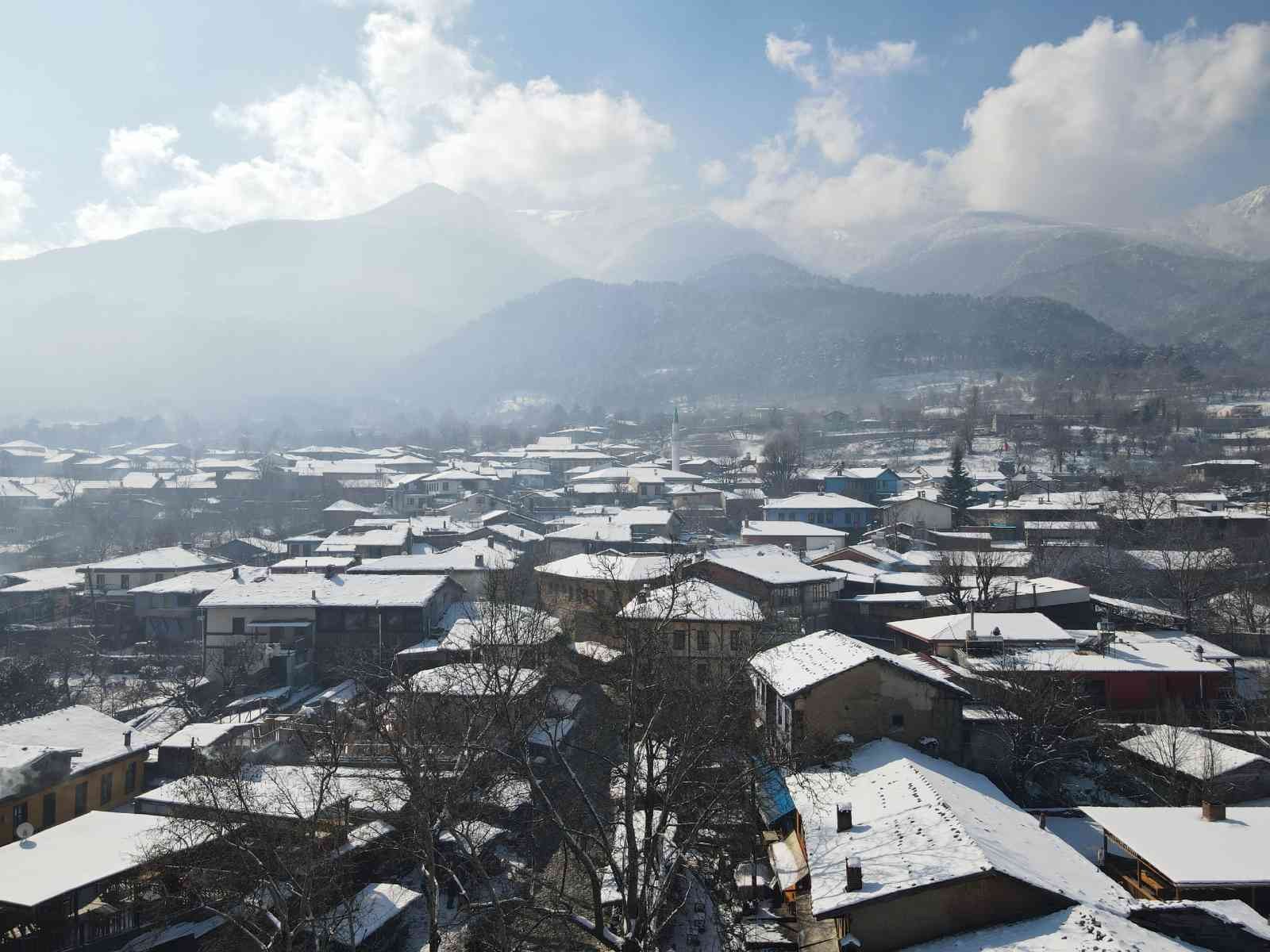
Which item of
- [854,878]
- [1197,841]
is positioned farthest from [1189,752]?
[854,878]

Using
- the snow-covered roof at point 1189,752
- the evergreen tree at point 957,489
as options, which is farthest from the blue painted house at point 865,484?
the snow-covered roof at point 1189,752

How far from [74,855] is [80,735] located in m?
6.20

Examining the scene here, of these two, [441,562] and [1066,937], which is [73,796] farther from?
[1066,937]

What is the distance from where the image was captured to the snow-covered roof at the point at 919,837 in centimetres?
1094

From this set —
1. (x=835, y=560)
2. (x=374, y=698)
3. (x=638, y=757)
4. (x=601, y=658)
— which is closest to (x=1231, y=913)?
(x=638, y=757)

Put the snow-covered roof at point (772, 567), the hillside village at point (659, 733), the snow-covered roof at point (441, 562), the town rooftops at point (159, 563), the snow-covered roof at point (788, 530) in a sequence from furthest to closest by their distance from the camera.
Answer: the snow-covered roof at point (788, 530) → the town rooftops at point (159, 563) → the snow-covered roof at point (441, 562) → the snow-covered roof at point (772, 567) → the hillside village at point (659, 733)

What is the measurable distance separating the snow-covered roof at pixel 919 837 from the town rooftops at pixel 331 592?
17155mm

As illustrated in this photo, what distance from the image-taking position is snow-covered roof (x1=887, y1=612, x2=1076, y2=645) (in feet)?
78.9

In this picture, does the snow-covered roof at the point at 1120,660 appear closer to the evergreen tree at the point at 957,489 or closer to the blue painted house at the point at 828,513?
the blue painted house at the point at 828,513

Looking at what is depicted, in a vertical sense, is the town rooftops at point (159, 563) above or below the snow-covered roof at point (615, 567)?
below

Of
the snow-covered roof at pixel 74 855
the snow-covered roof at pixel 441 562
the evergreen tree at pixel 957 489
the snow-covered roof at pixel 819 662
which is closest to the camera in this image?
the snow-covered roof at pixel 74 855

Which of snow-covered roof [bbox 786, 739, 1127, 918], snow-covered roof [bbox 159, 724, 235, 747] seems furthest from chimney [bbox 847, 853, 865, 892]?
snow-covered roof [bbox 159, 724, 235, 747]

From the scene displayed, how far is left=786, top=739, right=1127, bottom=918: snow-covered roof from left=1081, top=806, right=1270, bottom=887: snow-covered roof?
1.07 metres

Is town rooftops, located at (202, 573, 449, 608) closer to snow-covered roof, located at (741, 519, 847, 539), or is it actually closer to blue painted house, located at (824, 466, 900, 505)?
snow-covered roof, located at (741, 519, 847, 539)
